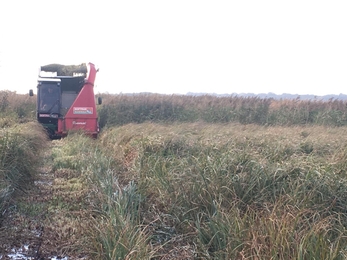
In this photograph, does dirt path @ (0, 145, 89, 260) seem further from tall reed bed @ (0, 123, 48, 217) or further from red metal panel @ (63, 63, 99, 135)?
red metal panel @ (63, 63, 99, 135)

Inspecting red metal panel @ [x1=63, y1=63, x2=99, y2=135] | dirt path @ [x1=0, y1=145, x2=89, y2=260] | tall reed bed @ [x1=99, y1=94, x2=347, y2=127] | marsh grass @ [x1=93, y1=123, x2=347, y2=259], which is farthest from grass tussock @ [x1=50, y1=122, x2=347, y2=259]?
tall reed bed @ [x1=99, y1=94, x2=347, y2=127]

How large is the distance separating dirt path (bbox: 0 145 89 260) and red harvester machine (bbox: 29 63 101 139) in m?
7.51

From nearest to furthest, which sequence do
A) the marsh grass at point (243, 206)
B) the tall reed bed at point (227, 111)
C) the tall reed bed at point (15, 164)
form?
1. the marsh grass at point (243, 206)
2. the tall reed bed at point (15, 164)
3. the tall reed bed at point (227, 111)

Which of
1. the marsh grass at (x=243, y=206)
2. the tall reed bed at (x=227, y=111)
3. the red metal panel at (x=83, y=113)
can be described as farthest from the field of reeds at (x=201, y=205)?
the tall reed bed at (x=227, y=111)

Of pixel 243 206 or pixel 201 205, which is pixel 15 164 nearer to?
pixel 201 205

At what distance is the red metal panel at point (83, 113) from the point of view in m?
14.7

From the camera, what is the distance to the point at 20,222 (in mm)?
5391

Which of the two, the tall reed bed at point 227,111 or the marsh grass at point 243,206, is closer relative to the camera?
the marsh grass at point 243,206

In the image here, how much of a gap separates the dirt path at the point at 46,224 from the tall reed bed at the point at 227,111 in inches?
490

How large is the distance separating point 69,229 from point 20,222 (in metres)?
0.77

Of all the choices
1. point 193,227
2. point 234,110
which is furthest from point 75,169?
point 234,110

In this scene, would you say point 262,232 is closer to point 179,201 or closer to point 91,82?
point 179,201

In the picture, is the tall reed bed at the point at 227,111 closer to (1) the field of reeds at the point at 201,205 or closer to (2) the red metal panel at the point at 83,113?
(2) the red metal panel at the point at 83,113

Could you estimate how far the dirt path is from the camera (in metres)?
4.54
